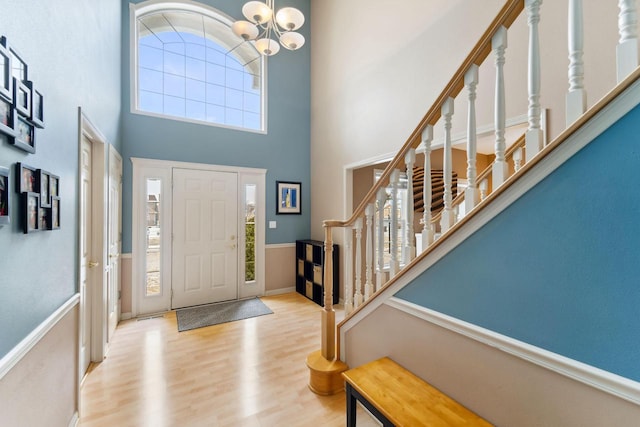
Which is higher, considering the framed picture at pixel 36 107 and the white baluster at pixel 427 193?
the framed picture at pixel 36 107

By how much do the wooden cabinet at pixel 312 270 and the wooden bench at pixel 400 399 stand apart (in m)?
2.30

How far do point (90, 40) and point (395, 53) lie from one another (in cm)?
291

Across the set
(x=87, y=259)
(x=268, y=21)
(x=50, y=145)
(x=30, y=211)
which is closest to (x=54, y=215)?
(x=30, y=211)

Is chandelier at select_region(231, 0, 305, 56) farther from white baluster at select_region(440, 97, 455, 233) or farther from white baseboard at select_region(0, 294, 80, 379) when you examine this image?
white baseboard at select_region(0, 294, 80, 379)

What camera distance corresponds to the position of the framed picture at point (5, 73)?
1.02 m

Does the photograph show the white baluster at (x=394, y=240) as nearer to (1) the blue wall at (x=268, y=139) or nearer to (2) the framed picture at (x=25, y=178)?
(2) the framed picture at (x=25, y=178)

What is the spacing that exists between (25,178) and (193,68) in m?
3.65

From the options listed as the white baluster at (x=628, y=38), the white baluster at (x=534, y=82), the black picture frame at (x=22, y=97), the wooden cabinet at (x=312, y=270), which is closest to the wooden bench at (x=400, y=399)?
the white baluster at (x=534, y=82)

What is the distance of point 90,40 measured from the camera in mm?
2137

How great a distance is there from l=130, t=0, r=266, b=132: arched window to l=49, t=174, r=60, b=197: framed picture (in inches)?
102

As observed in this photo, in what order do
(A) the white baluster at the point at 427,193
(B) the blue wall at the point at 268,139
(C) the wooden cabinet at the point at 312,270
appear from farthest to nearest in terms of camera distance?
(C) the wooden cabinet at the point at 312,270
(B) the blue wall at the point at 268,139
(A) the white baluster at the point at 427,193

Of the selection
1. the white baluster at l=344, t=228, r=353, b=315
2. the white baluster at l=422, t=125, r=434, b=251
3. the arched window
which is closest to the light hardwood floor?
the white baluster at l=344, t=228, r=353, b=315

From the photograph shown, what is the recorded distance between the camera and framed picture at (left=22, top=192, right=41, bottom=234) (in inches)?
47.6

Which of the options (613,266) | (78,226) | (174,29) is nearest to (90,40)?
(78,226)
